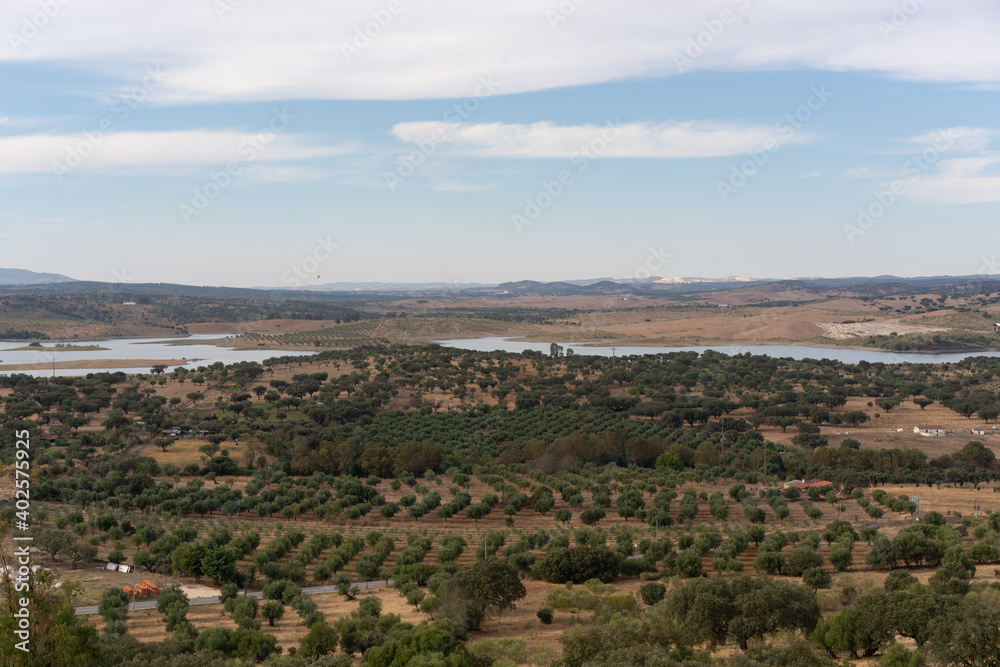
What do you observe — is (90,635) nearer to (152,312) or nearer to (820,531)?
(820,531)

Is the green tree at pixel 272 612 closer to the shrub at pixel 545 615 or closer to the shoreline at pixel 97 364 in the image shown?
the shrub at pixel 545 615

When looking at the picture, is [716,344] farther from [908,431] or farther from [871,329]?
[908,431]

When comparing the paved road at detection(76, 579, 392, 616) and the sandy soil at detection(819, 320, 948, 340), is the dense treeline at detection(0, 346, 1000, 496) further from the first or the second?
the sandy soil at detection(819, 320, 948, 340)

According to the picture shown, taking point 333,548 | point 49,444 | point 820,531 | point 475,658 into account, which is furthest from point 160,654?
point 49,444

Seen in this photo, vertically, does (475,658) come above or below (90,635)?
below

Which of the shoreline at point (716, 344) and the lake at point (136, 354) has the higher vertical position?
the shoreline at point (716, 344)

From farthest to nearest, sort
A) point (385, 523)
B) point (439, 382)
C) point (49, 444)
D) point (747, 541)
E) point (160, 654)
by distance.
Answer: point (439, 382)
point (49, 444)
point (385, 523)
point (747, 541)
point (160, 654)

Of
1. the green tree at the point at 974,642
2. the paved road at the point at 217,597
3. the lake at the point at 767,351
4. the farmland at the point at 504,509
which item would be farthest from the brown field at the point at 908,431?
the lake at the point at 767,351
